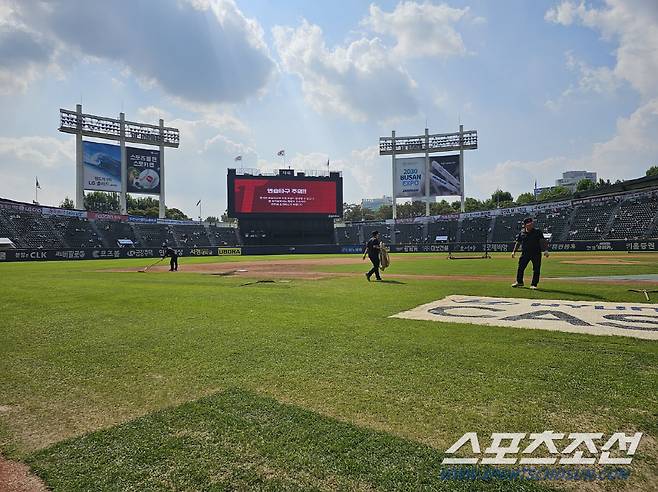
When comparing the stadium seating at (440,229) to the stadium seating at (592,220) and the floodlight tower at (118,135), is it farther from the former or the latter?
the floodlight tower at (118,135)

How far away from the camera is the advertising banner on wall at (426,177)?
6394cm

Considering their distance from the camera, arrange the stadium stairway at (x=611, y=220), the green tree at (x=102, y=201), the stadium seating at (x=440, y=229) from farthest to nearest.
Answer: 1. the green tree at (x=102, y=201)
2. the stadium seating at (x=440, y=229)
3. the stadium stairway at (x=611, y=220)

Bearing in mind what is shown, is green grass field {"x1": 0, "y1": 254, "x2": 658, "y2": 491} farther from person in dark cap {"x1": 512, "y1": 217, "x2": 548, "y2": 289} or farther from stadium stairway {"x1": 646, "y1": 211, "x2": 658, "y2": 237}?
stadium stairway {"x1": 646, "y1": 211, "x2": 658, "y2": 237}

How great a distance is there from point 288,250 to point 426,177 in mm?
25323

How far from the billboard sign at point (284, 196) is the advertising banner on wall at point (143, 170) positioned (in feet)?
39.7

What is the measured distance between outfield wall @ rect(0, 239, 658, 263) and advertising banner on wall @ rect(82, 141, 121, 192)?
1392 centimetres

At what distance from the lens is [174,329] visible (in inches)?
267

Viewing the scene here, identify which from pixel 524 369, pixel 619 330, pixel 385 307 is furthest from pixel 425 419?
pixel 385 307

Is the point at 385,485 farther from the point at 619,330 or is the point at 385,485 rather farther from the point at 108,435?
the point at 619,330

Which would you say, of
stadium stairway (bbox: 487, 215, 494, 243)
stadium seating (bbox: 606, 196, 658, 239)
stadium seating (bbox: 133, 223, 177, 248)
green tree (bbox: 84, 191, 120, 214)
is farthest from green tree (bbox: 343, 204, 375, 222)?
stadium seating (bbox: 606, 196, 658, 239)

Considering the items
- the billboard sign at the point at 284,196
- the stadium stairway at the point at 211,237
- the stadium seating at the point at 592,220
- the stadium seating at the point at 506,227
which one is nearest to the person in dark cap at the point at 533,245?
the stadium seating at the point at 592,220

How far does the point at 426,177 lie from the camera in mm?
65438

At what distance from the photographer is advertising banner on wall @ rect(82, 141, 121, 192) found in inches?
2190

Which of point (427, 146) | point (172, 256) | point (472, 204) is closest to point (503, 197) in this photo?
point (472, 204)
